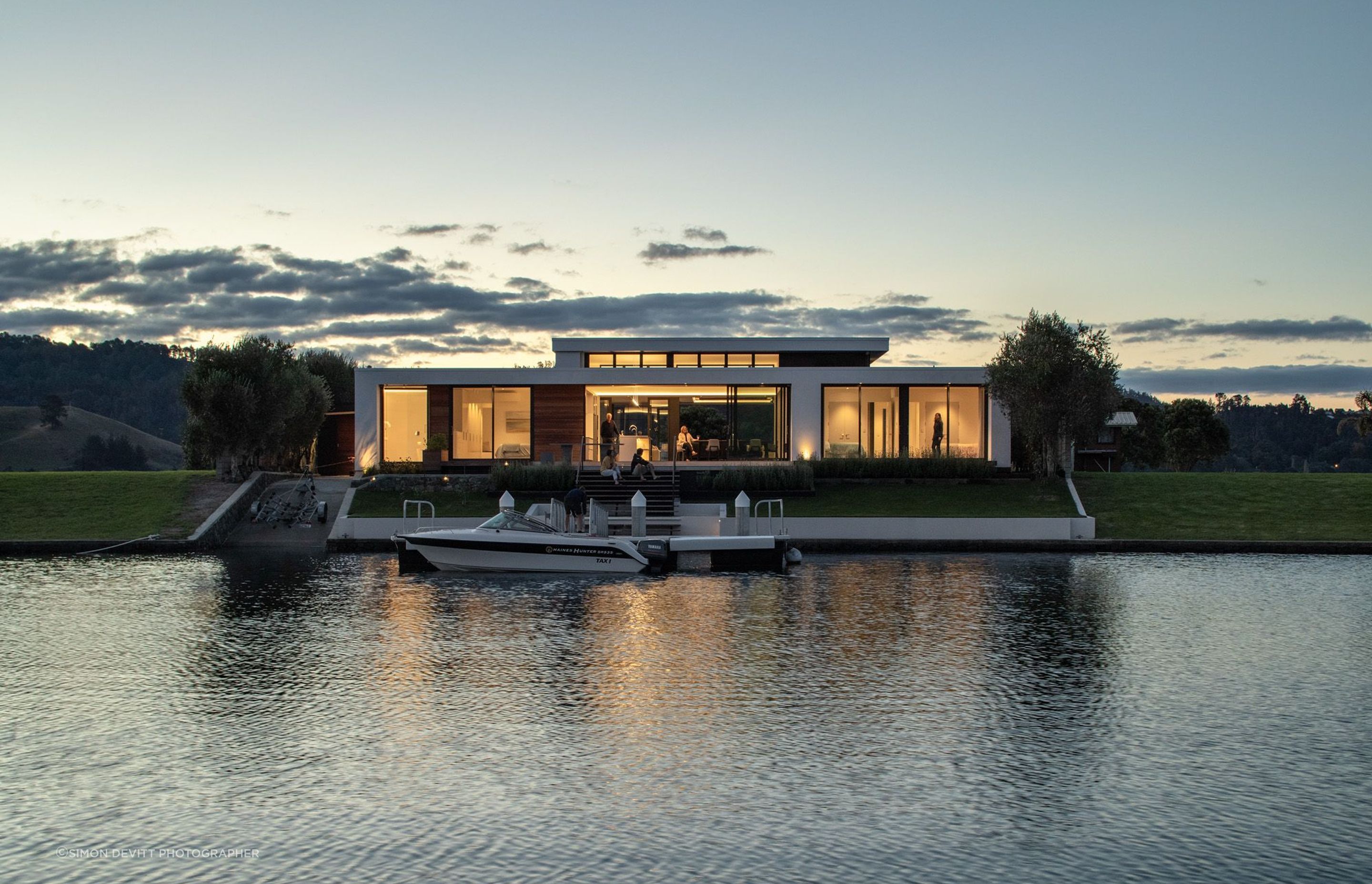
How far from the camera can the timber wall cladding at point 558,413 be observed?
1555 inches

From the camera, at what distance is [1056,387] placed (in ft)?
116

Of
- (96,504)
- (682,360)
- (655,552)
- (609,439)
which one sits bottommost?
(655,552)

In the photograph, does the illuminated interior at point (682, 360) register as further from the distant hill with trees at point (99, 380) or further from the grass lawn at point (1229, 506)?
the distant hill with trees at point (99, 380)

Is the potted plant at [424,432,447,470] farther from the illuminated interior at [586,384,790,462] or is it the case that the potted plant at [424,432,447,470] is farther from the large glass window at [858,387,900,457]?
the large glass window at [858,387,900,457]

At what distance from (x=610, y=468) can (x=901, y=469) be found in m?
9.47

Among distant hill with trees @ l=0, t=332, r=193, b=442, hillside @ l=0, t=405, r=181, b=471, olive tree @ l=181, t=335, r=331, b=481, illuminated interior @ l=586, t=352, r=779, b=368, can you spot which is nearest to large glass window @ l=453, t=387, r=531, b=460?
Answer: illuminated interior @ l=586, t=352, r=779, b=368

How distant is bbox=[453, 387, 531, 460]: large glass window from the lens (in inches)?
1559

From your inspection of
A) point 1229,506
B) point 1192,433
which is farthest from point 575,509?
point 1192,433

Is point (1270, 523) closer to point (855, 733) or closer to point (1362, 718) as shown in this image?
point (1362, 718)

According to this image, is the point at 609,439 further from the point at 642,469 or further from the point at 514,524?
the point at 514,524

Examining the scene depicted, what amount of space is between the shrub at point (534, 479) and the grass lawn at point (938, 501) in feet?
18.8

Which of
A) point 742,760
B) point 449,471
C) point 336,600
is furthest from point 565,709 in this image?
point 449,471

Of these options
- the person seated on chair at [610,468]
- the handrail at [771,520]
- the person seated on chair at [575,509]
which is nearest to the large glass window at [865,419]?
the person seated on chair at [610,468]

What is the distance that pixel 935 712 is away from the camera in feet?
35.2
